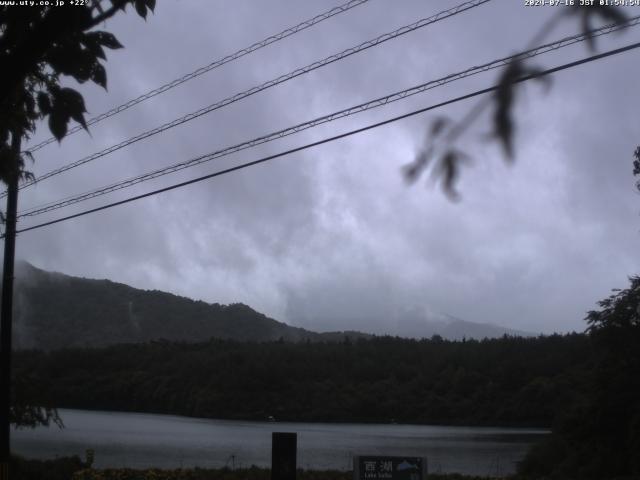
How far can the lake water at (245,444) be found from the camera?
27375 millimetres

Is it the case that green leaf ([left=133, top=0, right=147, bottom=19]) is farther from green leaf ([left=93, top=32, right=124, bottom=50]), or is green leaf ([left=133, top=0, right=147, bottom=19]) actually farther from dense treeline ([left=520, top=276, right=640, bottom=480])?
dense treeline ([left=520, top=276, right=640, bottom=480])

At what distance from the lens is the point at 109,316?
62781mm

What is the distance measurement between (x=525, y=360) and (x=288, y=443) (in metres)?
43.9

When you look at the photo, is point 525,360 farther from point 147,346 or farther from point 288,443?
point 288,443

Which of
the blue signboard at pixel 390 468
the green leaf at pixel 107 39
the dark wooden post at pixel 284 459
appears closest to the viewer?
the green leaf at pixel 107 39

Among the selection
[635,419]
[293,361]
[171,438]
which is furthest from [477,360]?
[635,419]

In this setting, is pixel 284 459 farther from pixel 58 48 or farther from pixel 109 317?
pixel 109 317

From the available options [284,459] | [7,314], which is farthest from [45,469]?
[284,459]

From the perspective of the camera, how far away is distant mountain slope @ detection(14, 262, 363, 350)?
49250mm

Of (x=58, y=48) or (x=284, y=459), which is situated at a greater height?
(x=58, y=48)

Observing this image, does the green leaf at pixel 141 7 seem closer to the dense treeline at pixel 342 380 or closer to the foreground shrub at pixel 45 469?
the foreground shrub at pixel 45 469

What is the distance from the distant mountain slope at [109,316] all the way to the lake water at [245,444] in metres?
6.33

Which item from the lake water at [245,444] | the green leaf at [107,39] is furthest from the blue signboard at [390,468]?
the lake water at [245,444]

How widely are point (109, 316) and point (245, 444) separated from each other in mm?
29824
